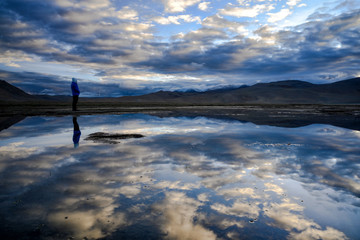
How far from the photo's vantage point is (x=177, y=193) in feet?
11.0

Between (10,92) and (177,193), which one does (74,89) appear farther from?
(10,92)

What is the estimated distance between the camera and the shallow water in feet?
8.05

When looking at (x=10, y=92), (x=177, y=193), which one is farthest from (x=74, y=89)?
(x=10, y=92)

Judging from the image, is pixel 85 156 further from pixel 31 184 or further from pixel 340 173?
pixel 340 173

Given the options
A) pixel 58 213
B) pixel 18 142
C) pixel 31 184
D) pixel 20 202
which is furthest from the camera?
pixel 18 142

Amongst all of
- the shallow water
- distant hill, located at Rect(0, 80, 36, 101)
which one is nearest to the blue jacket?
the shallow water

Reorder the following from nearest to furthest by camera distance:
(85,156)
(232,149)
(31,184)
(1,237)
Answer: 1. (1,237)
2. (31,184)
3. (85,156)
4. (232,149)

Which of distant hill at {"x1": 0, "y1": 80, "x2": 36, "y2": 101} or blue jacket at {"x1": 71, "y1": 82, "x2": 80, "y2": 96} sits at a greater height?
distant hill at {"x1": 0, "y1": 80, "x2": 36, "y2": 101}

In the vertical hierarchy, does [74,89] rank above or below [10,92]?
below

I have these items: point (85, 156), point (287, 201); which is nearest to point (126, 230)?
point (287, 201)

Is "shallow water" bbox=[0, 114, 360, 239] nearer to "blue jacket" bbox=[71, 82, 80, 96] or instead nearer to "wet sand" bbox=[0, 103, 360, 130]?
"wet sand" bbox=[0, 103, 360, 130]

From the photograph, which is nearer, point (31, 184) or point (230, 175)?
point (31, 184)

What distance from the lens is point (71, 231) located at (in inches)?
94.1

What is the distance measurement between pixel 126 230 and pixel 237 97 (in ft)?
383
